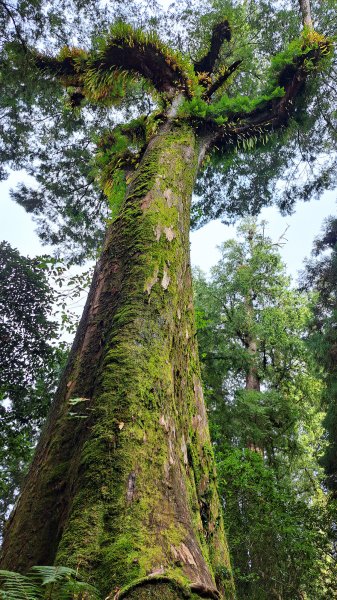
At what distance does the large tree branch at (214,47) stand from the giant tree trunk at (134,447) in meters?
5.23

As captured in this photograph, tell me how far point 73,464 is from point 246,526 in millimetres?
5797

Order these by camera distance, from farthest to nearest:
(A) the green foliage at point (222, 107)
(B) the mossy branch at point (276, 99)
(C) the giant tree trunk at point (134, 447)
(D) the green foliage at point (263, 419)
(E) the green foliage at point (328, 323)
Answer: (E) the green foliage at point (328, 323), (D) the green foliage at point (263, 419), (B) the mossy branch at point (276, 99), (A) the green foliage at point (222, 107), (C) the giant tree trunk at point (134, 447)

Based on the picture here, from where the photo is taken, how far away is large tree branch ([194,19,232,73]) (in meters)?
7.30

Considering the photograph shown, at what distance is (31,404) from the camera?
891 cm

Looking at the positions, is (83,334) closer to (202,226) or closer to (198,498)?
(198,498)

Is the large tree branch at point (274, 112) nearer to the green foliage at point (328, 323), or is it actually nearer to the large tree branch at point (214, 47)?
the large tree branch at point (214, 47)

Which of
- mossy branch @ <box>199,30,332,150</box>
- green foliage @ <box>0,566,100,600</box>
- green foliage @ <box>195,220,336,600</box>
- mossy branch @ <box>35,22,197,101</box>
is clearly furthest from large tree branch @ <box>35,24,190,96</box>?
green foliage @ <box>0,566,100,600</box>

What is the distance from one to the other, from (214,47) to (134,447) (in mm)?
7787

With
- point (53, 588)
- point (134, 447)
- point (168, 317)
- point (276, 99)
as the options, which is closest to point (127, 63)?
point (276, 99)

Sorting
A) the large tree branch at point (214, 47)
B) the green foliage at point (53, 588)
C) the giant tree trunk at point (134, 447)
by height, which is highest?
the large tree branch at point (214, 47)

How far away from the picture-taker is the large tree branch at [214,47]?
730 centimetres

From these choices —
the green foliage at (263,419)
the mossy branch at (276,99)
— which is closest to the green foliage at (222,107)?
the mossy branch at (276,99)

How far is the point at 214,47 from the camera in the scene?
7320mm

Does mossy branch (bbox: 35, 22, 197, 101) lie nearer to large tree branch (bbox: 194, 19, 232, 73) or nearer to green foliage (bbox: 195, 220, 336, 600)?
large tree branch (bbox: 194, 19, 232, 73)
